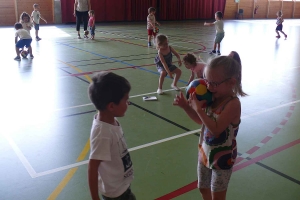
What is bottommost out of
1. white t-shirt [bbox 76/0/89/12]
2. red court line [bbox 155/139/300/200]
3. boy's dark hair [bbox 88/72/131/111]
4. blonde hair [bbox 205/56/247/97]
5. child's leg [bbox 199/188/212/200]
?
red court line [bbox 155/139/300/200]

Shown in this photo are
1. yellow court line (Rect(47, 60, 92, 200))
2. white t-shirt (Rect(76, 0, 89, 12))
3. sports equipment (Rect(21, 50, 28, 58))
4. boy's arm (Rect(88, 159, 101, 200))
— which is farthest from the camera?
white t-shirt (Rect(76, 0, 89, 12))

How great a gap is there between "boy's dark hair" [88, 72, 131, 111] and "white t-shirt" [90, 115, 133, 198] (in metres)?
0.13

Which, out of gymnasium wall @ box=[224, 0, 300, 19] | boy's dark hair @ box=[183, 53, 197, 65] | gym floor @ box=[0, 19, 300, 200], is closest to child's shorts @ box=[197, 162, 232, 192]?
gym floor @ box=[0, 19, 300, 200]

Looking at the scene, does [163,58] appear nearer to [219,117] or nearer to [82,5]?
[219,117]

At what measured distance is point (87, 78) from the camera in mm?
6887

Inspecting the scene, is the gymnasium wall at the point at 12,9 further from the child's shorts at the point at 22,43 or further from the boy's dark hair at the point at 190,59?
the boy's dark hair at the point at 190,59

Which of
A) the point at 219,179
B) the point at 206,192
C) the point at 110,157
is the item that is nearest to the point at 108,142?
the point at 110,157

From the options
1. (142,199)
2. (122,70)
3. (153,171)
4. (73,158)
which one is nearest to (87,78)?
(122,70)

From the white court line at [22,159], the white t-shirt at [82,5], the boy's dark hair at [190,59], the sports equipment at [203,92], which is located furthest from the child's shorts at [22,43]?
the sports equipment at [203,92]

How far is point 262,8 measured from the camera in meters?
31.1

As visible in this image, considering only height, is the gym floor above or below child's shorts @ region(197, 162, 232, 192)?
below

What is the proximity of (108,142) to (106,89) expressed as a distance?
11.4 inches

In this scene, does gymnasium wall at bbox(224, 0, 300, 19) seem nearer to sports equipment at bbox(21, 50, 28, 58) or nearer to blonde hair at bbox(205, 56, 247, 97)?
sports equipment at bbox(21, 50, 28, 58)

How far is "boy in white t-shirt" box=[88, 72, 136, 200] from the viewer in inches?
67.6
